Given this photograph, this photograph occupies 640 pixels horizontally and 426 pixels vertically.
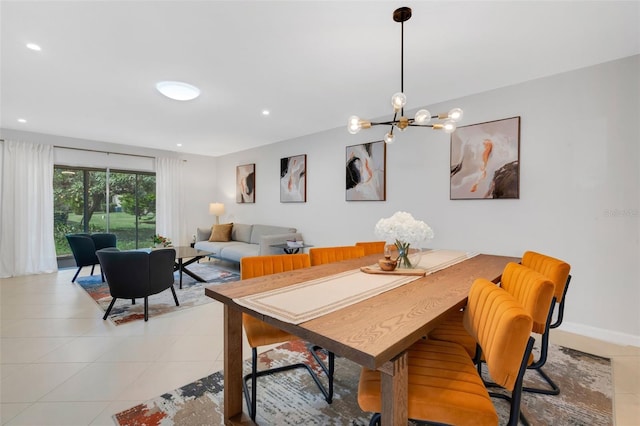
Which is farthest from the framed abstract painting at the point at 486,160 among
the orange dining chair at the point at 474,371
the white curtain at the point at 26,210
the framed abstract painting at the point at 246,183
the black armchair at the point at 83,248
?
the white curtain at the point at 26,210

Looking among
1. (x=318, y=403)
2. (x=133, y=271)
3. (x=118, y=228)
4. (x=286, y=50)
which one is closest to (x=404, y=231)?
(x=318, y=403)

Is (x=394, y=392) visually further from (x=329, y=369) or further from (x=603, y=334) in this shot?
(x=603, y=334)

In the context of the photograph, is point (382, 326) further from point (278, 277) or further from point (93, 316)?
point (93, 316)

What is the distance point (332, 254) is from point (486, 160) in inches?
80.2

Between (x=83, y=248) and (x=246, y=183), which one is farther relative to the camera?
(x=246, y=183)

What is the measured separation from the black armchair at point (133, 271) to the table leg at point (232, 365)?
1.84 m

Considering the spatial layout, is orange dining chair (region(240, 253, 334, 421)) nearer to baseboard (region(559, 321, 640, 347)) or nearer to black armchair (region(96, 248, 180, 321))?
black armchair (region(96, 248, 180, 321))

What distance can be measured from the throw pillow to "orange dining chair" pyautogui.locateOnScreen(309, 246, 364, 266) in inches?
→ 159

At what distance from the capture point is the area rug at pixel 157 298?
3.04m

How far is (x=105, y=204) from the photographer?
553 centimetres

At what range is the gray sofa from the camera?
4539 millimetres

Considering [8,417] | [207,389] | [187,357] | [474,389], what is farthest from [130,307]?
[474,389]

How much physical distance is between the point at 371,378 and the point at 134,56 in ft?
9.58

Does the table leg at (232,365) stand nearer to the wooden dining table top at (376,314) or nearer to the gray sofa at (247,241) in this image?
the wooden dining table top at (376,314)
